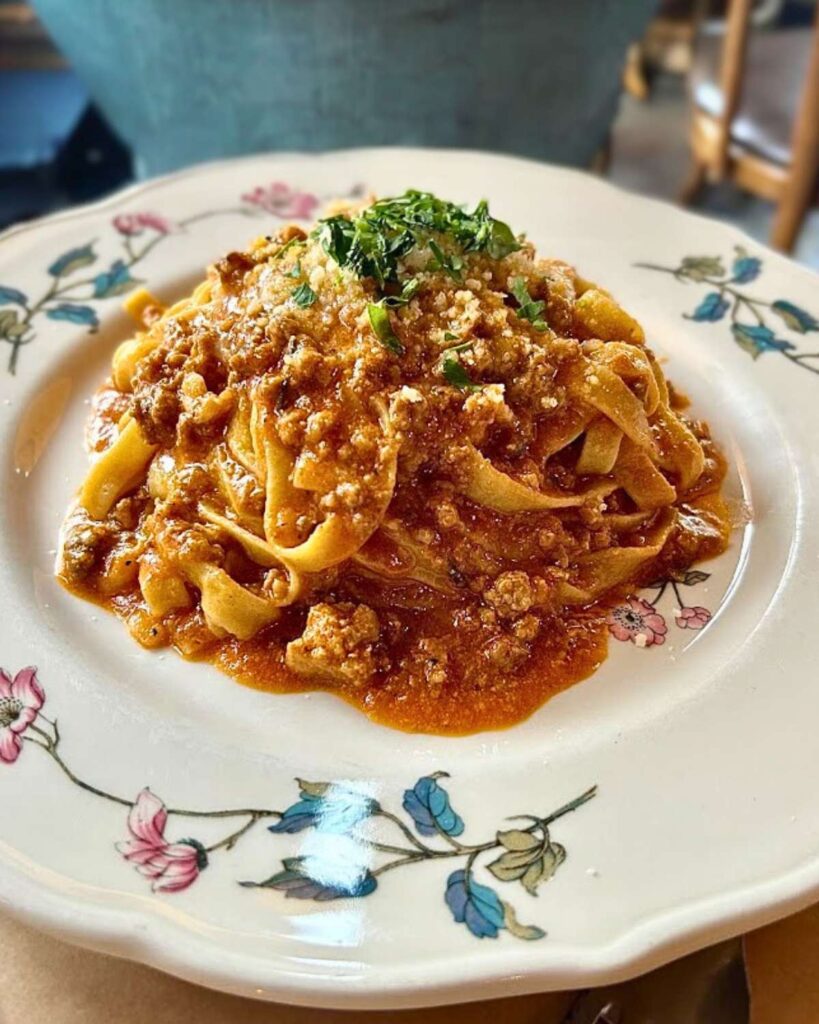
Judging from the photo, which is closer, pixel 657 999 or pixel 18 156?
pixel 657 999

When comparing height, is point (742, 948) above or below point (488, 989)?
below

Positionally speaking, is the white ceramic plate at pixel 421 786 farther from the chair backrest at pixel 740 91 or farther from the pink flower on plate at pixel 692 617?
the chair backrest at pixel 740 91

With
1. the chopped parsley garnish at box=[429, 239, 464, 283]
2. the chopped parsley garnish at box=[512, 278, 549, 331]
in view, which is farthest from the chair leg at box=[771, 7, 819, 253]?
the chopped parsley garnish at box=[429, 239, 464, 283]

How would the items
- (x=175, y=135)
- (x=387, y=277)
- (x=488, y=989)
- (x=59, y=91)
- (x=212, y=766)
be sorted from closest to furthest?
(x=488, y=989) → (x=212, y=766) → (x=387, y=277) → (x=175, y=135) → (x=59, y=91)

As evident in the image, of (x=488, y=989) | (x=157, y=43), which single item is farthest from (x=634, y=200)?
(x=488, y=989)

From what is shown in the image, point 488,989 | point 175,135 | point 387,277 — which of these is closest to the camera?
point 488,989

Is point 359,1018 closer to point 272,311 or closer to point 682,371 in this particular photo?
point 272,311

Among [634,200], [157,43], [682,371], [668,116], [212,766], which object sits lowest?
[668,116]
